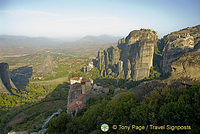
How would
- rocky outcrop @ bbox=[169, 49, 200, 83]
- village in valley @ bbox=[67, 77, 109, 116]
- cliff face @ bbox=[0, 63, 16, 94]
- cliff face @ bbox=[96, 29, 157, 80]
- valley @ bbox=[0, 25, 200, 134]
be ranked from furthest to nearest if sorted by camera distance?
cliff face @ bbox=[0, 63, 16, 94]
cliff face @ bbox=[96, 29, 157, 80]
village in valley @ bbox=[67, 77, 109, 116]
rocky outcrop @ bbox=[169, 49, 200, 83]
valley @ bbox=[0, 25, 200, 134]

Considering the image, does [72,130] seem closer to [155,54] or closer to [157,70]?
[157,70]

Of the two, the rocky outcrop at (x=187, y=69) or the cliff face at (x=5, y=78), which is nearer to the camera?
the rocky outcrop at (x=187, y=69)

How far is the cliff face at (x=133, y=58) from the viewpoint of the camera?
5406 centimetres

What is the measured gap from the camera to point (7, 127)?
30.5 meters

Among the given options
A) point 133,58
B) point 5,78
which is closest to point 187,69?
point 133,58

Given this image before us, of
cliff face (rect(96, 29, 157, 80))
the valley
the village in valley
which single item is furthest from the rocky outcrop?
cliff face (rect(96, 29, 157, 80))

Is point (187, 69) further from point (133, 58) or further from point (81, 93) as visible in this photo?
point (133, 58)

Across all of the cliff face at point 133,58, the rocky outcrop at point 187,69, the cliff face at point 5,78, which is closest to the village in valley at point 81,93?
the rocky outcrop at point 187,69

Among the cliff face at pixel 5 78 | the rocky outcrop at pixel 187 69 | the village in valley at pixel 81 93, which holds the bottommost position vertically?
the cliff face at pixel 5 78

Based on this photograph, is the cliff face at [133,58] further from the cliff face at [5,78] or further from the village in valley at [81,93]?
the cliff face at [5,78]

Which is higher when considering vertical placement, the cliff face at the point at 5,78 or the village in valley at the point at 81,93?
the village in valley at the point at 81,93

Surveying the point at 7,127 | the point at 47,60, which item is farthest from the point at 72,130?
the point at 47,60

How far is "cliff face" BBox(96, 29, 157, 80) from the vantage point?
54062mm

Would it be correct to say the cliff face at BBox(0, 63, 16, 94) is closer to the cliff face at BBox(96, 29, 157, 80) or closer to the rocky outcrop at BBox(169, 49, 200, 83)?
the cliff face at BBox(96, 29, 157, 80)
